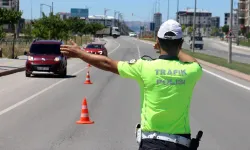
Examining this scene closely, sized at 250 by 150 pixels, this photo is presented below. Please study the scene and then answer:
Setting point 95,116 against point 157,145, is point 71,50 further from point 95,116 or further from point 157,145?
point 95,116

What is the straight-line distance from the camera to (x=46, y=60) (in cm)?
2823

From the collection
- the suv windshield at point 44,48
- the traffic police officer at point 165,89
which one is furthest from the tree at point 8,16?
the traffic police officer at point 165,89

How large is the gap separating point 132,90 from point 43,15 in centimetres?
4267

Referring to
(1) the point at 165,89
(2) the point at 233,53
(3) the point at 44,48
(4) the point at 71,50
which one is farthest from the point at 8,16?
(2) the point at 233,53

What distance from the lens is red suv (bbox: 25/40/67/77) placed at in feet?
92.3

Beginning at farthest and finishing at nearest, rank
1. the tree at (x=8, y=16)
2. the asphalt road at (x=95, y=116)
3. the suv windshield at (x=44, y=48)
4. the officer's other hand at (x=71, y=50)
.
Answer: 1. the tree at (x=8, y=16)
2. the suv windshield at (x=44, y=48)
3. the asphalt road at (x=95, y=116)
4. the officer's other hand at (x=71, y=50)

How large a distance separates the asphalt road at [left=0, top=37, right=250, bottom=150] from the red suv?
126 inches

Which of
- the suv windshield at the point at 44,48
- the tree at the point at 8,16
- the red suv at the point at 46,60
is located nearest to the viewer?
the red suv at the point at 46,60

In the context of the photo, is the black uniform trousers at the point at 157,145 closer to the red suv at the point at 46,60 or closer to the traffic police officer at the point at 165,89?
the traffic police officer at the point at 165,89

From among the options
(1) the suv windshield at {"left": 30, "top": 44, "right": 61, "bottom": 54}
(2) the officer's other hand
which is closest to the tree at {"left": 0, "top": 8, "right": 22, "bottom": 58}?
(1) the suv windshield at {"left": 30, "top": 44, "right": 61, "bottom": 54}

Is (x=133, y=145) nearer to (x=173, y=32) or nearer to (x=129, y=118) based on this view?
(x=129, y=118)

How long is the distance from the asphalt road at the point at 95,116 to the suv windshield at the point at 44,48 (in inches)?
172

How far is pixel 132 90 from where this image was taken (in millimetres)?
22469

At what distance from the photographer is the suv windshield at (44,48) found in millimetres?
29094
